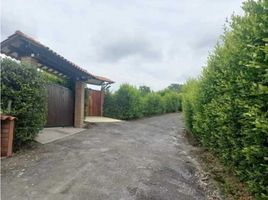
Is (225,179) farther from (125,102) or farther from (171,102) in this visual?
(171,102)

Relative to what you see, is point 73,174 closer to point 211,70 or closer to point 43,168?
point 43,168

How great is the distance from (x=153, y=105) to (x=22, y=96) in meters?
19.9

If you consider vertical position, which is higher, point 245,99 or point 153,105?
point 153,105

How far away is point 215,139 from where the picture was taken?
6.85 meters

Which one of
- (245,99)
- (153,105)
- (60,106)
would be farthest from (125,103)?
(245,99)

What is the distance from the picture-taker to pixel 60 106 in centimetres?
1266

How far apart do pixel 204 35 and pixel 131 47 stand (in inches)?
304

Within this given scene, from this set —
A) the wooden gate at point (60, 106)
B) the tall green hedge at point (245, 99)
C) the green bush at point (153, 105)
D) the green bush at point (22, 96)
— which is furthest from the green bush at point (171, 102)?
the tall green hedge at point (245, 99)

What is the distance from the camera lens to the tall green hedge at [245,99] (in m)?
3.56

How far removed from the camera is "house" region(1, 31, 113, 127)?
31.6 ft

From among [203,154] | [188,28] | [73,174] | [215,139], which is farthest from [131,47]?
[73,174]

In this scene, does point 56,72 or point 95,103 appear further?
point 95,103

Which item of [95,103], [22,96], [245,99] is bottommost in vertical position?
[245,99]

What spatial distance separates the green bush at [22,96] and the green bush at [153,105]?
1686 centimetres
